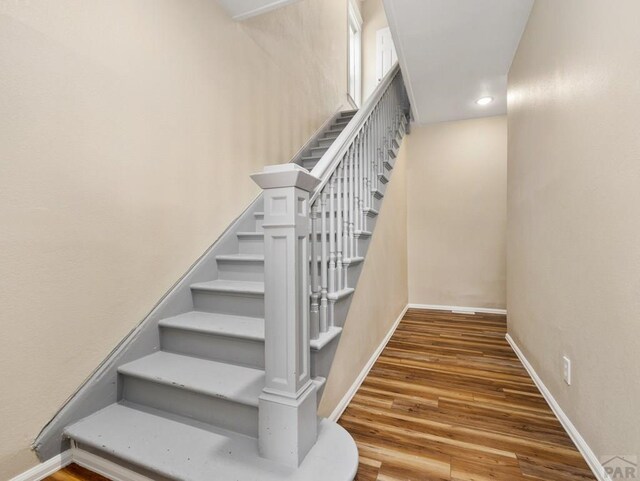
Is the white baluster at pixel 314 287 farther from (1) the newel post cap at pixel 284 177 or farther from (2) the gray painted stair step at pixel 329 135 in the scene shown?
(2) the gray painted stair step at pixel 329 135

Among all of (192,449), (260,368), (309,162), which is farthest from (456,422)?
(309,162)

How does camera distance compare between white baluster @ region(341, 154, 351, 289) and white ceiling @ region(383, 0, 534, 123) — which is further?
white ceiling @ region(383, 0, 534, 123)

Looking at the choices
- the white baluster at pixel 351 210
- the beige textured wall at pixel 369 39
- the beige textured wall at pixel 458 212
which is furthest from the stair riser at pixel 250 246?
the beige textured wall at pixel 369 39

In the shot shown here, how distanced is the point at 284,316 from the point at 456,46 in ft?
8.58

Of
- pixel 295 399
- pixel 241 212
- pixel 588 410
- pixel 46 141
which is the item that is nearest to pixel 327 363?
pixel 295 399

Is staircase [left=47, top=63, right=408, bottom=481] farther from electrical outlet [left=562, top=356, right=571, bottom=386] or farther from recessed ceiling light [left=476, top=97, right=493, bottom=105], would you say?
recessed ceiling light [left=476, top=97, right=493, bottom=105]

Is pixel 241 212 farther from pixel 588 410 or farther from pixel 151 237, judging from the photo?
pixel 588 410

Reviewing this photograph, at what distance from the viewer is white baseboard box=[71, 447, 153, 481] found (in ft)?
4.03

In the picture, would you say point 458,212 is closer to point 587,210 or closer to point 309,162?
point 309,162

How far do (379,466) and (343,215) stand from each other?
1.20 m

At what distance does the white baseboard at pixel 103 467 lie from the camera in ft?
4.03

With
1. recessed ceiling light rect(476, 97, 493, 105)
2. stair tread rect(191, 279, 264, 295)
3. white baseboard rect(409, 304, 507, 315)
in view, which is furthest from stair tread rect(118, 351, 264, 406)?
recessed ceiling light rect(476, 97, 493, 105)

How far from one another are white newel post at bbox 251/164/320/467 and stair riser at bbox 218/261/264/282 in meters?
0.91

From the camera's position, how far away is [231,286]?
1934 millimetres
